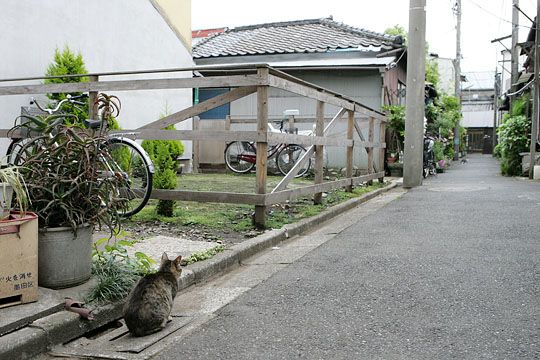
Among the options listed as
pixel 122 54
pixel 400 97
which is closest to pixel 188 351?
pixel 122 54

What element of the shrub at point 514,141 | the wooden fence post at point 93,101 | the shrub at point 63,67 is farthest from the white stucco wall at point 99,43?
the shrub at point 514,141

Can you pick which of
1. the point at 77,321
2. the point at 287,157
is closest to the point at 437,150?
the point at 287,157

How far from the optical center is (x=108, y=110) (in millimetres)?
4344

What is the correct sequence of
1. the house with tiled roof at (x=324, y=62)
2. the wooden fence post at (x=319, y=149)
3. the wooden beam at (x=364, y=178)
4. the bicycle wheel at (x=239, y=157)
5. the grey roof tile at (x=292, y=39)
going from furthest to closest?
the grey roof tile at (x=292, y=39)
the house with tiled roof at (x=324, y=62)
the bicycle wheel at (x=239, y=157)
the wooden beam at (x=364, y=178)
the wooden fence post at (x=319, y=149)

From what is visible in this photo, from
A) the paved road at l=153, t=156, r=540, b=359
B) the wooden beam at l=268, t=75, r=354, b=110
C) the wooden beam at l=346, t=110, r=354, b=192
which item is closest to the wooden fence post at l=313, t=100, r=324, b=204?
the wooden beam at l=268, t=75, r=354, b=110

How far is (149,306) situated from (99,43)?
794 cm

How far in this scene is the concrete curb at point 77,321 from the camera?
8.34 feet

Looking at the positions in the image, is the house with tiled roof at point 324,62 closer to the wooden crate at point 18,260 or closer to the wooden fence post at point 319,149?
the wooden fence post at point 319,149

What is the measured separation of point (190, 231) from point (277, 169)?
6.75 metres

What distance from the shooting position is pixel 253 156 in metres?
12.0

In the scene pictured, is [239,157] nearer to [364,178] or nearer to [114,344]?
[364,178]

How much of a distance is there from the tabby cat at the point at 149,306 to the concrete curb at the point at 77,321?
28cm

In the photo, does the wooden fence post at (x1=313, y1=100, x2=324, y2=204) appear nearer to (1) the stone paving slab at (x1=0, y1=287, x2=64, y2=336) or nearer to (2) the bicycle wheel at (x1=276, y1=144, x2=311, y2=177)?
(2) the bicycle wheel at (x1=276, y1=144, x2=311, y2=177)

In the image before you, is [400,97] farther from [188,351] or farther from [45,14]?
[188,351]
